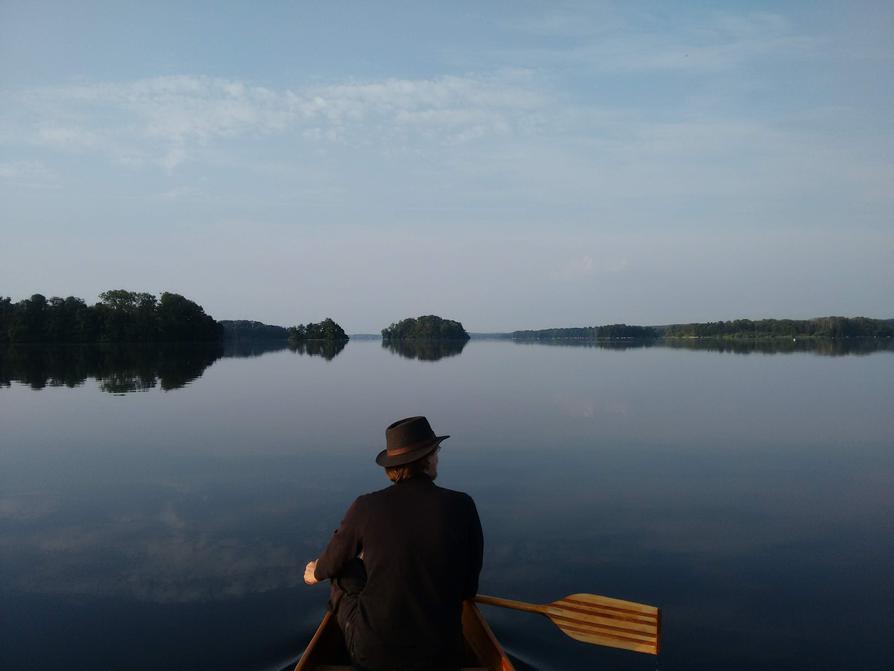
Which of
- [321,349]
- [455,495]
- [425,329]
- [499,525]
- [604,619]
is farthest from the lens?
[425,329]

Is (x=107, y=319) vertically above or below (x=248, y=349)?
above

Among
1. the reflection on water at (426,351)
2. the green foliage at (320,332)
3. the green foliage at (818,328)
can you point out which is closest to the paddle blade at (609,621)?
the reflection on water at (426,351)

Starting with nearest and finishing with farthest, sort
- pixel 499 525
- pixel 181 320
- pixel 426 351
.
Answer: pixel 499 525, pixel 426 351, pixel 181 320

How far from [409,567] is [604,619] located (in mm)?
2440

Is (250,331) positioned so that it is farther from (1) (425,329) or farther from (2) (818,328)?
(2) (818,328)

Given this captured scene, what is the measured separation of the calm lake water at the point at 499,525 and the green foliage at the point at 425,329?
170795mm

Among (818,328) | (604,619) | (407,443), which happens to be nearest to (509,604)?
(604,619)

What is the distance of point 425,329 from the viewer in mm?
192375

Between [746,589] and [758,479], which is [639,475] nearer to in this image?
[758,479]

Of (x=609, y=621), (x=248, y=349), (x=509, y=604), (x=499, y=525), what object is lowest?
(x=499, y=525)

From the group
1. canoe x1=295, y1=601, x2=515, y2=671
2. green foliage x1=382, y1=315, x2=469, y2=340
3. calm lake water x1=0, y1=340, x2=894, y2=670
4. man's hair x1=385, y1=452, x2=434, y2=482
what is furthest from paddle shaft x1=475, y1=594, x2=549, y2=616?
green foliage x1=382, y1=315, x2=469, y2=340

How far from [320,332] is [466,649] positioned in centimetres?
15919

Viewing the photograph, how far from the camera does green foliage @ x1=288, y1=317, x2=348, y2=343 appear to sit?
507 feet

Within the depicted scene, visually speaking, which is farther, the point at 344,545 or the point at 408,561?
the point at 344,545
